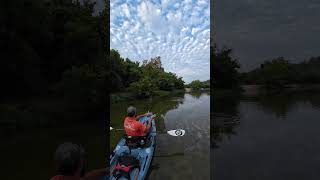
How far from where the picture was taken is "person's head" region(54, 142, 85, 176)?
1.06m

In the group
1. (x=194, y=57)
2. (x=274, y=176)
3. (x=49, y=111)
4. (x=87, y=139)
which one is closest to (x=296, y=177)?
(x=274, y=176)

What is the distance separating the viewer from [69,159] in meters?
1.06

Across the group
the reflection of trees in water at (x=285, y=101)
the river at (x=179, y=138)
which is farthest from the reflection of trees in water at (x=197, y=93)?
the reflection of trees in water at (x=285, y=101)

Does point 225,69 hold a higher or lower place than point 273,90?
higher

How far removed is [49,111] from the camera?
7195 mm

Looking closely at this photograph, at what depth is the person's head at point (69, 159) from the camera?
1.06 meters

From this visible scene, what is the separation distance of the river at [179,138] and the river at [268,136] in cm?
119

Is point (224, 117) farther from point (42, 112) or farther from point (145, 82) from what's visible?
point (42, 112)

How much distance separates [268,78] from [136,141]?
4116mm

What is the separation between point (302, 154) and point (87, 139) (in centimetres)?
426

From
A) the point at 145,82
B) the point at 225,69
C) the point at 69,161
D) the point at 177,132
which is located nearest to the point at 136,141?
the point at 177,132

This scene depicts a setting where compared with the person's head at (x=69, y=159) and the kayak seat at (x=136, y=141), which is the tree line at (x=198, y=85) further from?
the person's head at (x=69, y=159)

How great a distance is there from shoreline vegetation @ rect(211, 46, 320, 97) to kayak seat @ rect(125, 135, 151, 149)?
2.86 metres

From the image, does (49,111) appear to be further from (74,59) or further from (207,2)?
(207,2)
